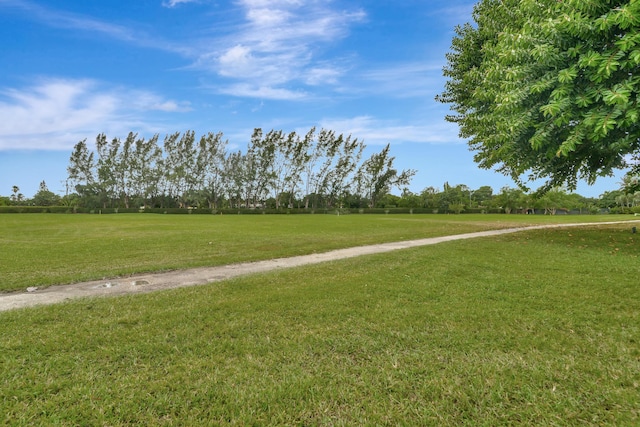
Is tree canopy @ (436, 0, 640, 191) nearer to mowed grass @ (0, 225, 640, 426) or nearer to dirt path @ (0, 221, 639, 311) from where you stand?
mowed grass @ (0, 225, 640, 426)

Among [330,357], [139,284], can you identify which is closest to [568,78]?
[330,357]

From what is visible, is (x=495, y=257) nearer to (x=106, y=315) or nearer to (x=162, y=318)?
(x=162, y=318)

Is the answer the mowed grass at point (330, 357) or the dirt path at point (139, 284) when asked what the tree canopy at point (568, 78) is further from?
the dirt path at point (139, 284)

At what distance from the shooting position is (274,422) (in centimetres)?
253

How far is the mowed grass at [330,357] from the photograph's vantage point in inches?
104

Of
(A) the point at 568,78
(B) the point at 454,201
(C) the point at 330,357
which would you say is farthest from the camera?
(B) the point at 454,201

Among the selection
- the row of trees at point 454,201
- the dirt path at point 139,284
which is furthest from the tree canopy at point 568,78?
the row of trees at point 454,201

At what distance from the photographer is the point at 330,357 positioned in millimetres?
3518

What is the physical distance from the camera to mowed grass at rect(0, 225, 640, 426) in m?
2.65

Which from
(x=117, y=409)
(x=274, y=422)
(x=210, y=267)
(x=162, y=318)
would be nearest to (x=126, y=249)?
(x=210, y=267)

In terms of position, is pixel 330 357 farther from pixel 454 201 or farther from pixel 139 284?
pixel 454 201

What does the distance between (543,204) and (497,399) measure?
10502 cm

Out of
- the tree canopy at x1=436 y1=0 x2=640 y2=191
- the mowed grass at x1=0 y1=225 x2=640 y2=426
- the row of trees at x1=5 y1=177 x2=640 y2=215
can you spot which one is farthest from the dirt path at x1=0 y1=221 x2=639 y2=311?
the row of trees at x1=5 y1=177 x2=640 y2=215

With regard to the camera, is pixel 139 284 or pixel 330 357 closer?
pixel 330 357
